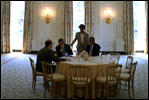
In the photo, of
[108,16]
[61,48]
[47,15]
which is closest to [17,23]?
[47,15]

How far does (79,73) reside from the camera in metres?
3.62

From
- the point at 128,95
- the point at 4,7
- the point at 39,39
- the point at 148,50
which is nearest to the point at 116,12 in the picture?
the point at 148,50

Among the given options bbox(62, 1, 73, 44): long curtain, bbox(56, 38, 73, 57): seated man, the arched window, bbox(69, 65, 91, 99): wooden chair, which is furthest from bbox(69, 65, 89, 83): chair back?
the arched window

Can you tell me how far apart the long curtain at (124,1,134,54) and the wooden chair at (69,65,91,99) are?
1010 centimetres

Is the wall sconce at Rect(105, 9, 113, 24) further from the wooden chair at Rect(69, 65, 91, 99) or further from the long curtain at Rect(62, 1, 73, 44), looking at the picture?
the wooden chair at Rect(69, 65, 91, 99)

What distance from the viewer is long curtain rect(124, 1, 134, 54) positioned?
12789 millimetres

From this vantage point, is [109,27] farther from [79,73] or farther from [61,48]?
[79,73]

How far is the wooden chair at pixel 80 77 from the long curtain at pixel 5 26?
11.2 metres

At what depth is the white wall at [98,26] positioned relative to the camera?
13.0m

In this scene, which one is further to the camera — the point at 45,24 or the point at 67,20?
the point at 45,24

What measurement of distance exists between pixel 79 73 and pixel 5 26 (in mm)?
11431

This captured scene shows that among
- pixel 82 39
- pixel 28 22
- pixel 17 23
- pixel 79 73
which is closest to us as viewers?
pixel 79 73

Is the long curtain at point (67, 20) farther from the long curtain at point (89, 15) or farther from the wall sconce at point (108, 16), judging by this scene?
the wall sconce at point (108, 16)

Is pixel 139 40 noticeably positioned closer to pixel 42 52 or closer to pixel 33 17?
pixel 33 17
